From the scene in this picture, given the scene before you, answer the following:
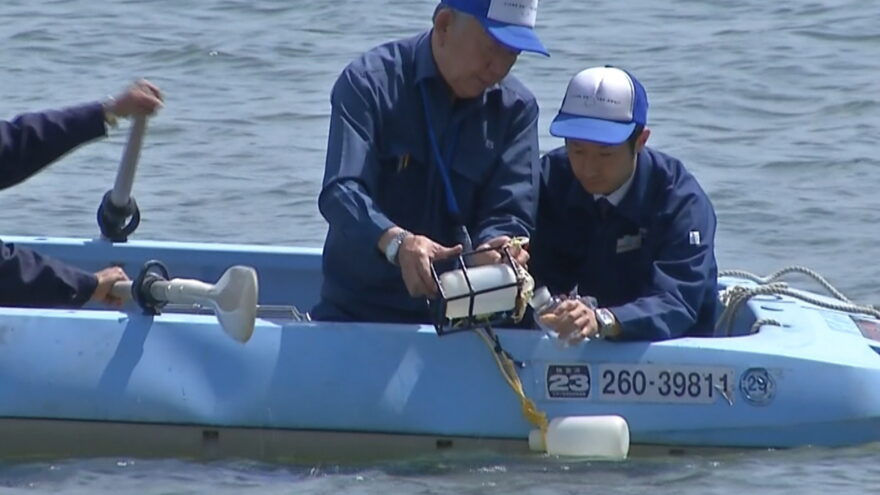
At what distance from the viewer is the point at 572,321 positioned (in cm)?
551

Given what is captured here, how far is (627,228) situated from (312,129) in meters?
5.28

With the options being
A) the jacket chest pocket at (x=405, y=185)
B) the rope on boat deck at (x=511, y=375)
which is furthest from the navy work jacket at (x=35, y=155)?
A: the rope on boat deck at (x=511, y=375)

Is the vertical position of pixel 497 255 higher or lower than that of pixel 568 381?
higher

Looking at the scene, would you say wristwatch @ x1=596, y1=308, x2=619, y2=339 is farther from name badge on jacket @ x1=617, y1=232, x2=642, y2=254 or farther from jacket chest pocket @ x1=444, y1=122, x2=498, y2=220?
jacket chest pocket @ x1=444, y1=122, x2=498, y2=220

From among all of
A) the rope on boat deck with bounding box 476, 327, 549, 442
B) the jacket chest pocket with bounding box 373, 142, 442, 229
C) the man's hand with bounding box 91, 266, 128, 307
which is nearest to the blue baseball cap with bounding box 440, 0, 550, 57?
the jacket chest pocket with bounding box 373, 142, 442, 229

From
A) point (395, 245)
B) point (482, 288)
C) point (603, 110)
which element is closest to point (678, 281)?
point (603, 110)

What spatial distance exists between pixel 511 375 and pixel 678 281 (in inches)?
22.3

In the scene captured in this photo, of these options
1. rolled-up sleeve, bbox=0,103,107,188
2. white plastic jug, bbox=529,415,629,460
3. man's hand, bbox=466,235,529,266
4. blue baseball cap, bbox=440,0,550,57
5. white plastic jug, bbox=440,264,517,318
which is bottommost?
white plastic jug, bbox=529,415,629,460

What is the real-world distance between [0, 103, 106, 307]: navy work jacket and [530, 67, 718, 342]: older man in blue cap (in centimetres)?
134

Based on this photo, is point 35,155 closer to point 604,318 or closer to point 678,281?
Answer: point 604,318

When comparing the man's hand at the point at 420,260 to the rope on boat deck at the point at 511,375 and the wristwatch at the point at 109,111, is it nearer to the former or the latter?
the rope on boat deck at the point at 511,375

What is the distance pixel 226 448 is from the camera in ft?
18.4

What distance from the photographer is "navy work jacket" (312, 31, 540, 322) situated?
5.66 m

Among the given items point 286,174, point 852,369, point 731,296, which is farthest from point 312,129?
point 852,369
